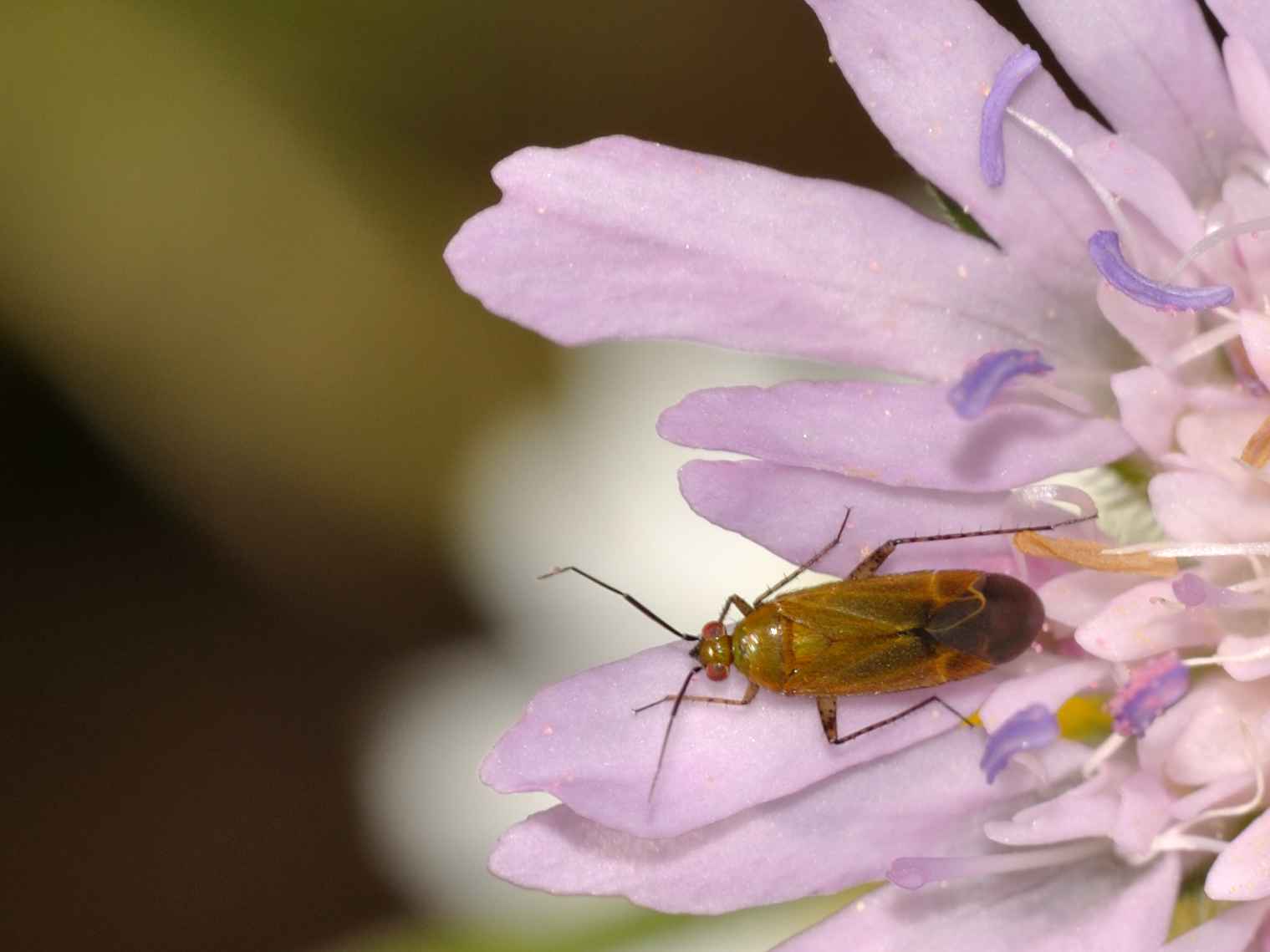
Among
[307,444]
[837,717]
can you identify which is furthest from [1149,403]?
[307,444]

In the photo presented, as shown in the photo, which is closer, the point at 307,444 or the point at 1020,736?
the point at 1020,736

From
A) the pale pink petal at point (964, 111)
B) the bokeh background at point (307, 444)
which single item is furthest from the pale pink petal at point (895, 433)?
the bokeh background at point (307, 444)

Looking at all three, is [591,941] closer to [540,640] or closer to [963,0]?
[540,640]

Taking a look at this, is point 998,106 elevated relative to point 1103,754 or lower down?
elevated

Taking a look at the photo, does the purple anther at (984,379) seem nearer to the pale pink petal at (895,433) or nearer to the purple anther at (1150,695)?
the pale pink petal at (895,433)

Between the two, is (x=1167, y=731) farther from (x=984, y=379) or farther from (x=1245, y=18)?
(x=1245, y=18)
